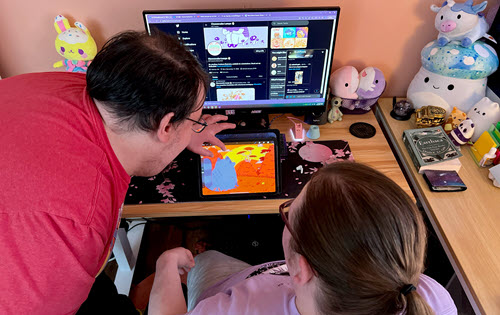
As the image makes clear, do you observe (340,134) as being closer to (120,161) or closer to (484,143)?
(484,143)

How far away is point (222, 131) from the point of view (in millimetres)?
1326

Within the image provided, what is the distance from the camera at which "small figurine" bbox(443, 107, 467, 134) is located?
1349 millimetres

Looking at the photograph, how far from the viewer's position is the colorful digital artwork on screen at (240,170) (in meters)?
1.24

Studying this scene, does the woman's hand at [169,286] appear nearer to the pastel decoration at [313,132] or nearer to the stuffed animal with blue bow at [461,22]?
the pastel decoration at [313,132]

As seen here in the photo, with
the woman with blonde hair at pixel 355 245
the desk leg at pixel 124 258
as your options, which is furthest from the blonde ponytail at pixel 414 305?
the desk leg at pixel 124 258

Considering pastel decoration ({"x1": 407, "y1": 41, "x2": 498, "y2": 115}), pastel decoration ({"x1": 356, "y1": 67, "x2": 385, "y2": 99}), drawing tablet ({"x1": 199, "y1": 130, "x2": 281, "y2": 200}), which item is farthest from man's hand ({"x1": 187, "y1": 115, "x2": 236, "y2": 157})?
pastel decoration ({"x1": 407, "y1": 41, "x2": 498, "y2": 115})

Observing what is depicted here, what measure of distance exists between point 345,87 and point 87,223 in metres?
1.11

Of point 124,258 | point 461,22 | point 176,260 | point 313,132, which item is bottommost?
point 124,258

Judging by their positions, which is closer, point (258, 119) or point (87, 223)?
point (87, 223)

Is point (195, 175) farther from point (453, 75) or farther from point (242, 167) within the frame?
point (453, 75)

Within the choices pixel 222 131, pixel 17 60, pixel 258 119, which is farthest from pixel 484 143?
pixel 17 60

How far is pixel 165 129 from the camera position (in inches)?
34.0

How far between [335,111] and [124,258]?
3.87 feet

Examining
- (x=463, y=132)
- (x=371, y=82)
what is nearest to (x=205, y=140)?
(x=371, y=82)
